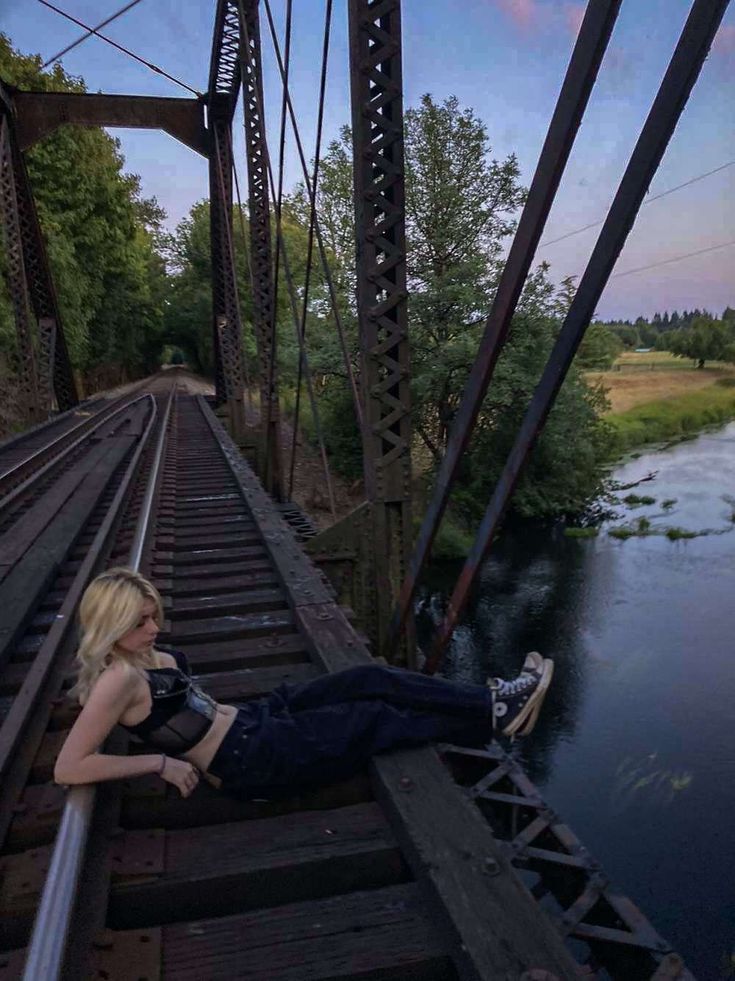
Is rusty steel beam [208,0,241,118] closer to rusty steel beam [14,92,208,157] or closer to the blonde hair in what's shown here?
rusty steel beam [14,92,208,157]

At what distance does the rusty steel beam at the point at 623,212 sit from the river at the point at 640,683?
7.76m

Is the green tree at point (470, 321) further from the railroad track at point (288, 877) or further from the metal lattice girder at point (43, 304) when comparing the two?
the railroad track at point (288, 877)

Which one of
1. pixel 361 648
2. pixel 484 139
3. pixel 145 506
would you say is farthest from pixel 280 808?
pixel 484 139

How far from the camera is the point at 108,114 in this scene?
16203 millimetres

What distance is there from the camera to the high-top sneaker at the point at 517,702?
302cm

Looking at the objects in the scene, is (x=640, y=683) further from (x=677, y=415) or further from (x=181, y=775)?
(x=677, y=415)

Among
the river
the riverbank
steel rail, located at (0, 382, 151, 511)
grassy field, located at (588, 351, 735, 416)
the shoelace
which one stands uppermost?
the shoelace

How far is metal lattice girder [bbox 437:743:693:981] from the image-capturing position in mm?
2570

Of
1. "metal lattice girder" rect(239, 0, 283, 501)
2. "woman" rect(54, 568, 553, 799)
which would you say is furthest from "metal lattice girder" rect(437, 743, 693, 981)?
"metal lattice girder" rect(239, 0, 283, 501)

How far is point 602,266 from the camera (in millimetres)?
2746

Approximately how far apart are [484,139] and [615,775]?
15.2 metres

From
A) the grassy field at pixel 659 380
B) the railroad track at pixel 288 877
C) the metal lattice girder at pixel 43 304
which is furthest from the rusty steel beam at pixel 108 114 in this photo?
the grassy field at pixel 659 380

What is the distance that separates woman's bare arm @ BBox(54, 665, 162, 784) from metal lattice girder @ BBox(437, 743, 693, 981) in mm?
1390

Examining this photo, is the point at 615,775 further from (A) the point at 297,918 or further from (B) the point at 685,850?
(A) the point at 297,918
